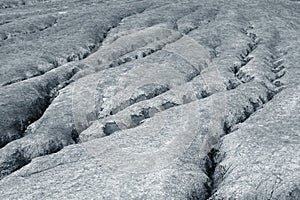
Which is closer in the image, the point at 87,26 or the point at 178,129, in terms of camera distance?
the point at 178,129

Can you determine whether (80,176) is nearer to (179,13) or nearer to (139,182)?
(139,182)

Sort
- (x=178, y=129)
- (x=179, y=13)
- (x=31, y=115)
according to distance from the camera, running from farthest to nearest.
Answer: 1. (x=179, y=13)
2. (x=31, y=115)
3. (x=178, y=129)

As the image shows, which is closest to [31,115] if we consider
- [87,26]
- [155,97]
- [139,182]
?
[155,97]

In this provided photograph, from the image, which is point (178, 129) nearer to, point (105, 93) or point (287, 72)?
point (105, 93)

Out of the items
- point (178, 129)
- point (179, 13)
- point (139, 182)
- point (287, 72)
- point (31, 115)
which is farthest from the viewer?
point (179, 13)

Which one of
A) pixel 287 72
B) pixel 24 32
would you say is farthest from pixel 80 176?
pixel 24 32

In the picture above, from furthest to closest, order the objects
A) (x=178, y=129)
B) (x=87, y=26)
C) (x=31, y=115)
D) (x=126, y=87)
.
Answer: (x=87, y=26), (x=126, y=87), (x=31, y=115), (x=178, y=129)
